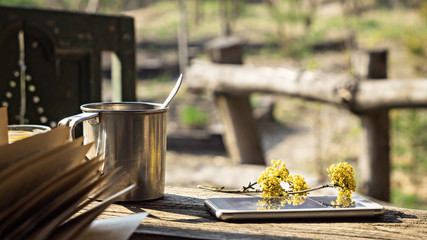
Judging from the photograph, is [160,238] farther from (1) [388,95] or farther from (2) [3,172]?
(1) [388,95]

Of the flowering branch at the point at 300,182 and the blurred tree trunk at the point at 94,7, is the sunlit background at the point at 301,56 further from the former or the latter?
the flowering branch at the point at 300,182

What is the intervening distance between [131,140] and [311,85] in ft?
9.98

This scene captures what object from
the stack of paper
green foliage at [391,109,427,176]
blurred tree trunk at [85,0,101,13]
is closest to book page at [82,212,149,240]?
the stack of paper

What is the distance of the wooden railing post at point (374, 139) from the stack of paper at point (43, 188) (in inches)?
131

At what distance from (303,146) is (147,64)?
5.93 metres

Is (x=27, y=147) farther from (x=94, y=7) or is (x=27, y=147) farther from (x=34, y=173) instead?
(x=94, y=7)

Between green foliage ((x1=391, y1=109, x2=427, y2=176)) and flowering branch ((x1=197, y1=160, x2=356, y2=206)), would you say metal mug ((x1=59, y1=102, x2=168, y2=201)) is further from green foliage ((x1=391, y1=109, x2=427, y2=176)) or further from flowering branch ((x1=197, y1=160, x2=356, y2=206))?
green foliage ((x1=391, y1=109, x2=427, y2=176))

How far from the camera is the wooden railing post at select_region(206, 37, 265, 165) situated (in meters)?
4.45

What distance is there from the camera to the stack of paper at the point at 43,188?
1.97ft

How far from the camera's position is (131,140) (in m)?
0.93

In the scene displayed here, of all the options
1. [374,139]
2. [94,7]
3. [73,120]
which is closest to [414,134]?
[374,139]

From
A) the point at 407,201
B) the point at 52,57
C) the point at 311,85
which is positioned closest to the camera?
the point at 52,57

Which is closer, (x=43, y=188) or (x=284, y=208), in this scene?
(x=43, y=188)

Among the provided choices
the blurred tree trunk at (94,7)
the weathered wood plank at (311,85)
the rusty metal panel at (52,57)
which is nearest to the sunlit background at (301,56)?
the blurred tree trunk at (94,7)
